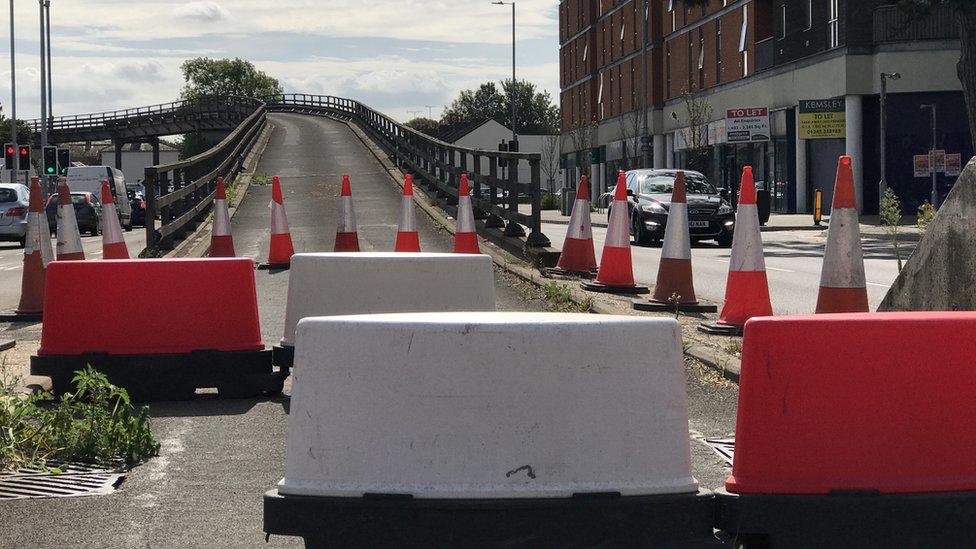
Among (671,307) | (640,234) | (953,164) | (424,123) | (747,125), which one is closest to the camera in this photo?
(671,307)

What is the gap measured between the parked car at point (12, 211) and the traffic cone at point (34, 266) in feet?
61.7

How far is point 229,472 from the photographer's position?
6355 millimetres

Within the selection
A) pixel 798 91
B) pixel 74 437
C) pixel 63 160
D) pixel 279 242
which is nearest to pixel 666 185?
pixel 279 242

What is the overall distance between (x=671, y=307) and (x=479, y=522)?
815 cm

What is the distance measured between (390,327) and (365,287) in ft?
14.5

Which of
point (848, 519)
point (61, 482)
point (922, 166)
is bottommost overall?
point (61, 482)

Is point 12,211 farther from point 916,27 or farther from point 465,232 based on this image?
point 916,27

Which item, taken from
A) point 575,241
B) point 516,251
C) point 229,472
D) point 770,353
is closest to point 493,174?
point 516,251

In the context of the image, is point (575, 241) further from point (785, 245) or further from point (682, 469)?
point (785, 245)

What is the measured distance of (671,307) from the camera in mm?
11859

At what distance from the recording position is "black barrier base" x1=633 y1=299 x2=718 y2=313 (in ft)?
38.9

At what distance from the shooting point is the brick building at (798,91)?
42.5 m

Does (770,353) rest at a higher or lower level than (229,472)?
higher

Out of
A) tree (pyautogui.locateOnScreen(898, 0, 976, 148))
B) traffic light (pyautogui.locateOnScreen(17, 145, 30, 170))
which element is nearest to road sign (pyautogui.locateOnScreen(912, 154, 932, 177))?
tree (pyautogui.locateOnScreen(898, 0, 976, 148))
